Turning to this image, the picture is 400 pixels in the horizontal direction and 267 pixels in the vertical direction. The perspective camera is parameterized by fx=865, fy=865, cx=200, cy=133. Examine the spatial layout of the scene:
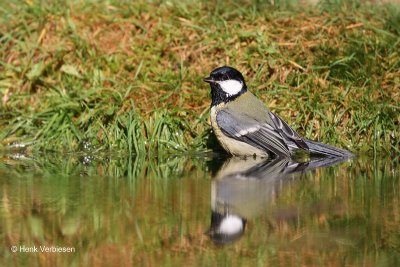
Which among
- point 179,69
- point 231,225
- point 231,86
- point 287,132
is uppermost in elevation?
point 179,69

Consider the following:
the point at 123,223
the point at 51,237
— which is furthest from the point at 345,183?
the point at 51,237

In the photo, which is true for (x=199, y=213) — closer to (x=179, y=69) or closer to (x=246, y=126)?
(x=246, y=126)

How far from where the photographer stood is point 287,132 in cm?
766

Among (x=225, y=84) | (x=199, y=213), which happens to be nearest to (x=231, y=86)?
(x=225, y=84)

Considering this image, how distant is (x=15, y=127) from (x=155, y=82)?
143 cm

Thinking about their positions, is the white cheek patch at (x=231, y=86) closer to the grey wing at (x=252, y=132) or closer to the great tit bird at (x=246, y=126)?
the great tit bird at (x=246, y=126)

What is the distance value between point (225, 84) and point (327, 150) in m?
1.11

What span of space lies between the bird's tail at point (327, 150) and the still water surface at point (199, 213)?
96 mm

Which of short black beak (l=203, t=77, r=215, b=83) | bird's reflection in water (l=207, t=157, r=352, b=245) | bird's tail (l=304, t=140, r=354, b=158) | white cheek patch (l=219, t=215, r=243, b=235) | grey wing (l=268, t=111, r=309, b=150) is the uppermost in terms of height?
short black beak (l=203, t=77, r=215, b=83)

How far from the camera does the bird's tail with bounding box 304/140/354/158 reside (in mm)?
7523

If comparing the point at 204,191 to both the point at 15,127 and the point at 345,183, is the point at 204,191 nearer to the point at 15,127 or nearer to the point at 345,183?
the point at 345,183

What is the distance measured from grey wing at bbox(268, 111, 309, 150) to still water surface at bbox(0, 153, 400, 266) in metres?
0.19

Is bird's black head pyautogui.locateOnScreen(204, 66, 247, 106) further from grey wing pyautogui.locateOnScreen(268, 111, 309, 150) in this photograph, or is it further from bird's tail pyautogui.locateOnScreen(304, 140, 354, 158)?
bird's tail pyautogui.locateOnScreen(304, 140, 354, 158)

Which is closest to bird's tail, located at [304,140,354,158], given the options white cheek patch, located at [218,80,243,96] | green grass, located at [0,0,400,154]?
green grass, located at [0,0,400,154]
